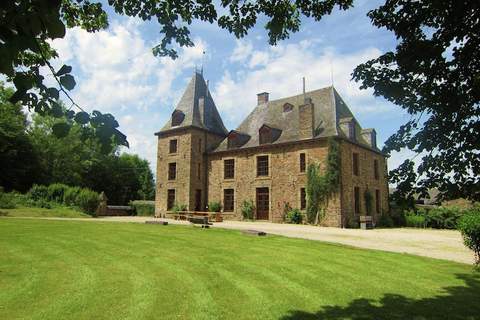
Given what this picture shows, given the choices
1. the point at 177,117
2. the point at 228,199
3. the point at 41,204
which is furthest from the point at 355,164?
the point at 41,204

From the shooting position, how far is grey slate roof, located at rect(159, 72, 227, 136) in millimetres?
32688

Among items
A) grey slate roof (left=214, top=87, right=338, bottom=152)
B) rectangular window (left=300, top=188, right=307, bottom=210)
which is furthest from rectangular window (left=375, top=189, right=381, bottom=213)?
grey slate roof (left=214, top=87, right=338, bottom=152)

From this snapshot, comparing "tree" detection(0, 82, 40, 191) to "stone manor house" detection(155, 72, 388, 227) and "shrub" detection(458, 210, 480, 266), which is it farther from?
"shrub" detection(458, 210, 480, 266)

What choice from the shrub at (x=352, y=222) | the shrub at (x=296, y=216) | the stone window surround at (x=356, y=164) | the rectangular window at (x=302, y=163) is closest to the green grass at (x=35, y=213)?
the shrub at (x=296, y=216)

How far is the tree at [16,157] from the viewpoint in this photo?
39875 millimetres

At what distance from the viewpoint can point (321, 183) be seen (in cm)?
2538

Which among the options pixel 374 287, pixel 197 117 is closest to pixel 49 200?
pixel 197 117

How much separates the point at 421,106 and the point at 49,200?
110ft

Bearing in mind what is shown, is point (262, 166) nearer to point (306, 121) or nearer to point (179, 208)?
point (306, 121)

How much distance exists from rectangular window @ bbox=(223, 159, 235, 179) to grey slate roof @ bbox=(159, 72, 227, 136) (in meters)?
3.70

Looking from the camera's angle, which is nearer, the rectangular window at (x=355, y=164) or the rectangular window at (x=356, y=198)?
the rectangular window at (x=356, y=198)

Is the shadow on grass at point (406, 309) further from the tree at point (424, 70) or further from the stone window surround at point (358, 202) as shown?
the stone window surround at point (358, 202)

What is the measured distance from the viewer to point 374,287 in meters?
7.27

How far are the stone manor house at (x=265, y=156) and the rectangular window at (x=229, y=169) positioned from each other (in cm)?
3
